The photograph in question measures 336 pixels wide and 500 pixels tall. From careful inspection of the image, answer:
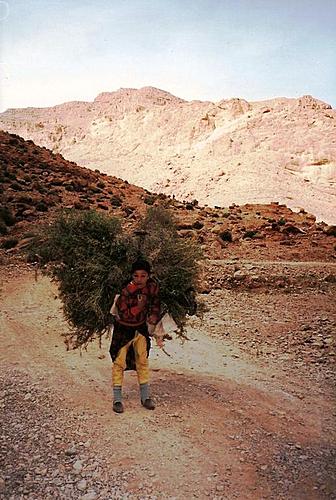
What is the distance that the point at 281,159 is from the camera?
3778cm

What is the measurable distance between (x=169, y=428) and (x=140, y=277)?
1333mm

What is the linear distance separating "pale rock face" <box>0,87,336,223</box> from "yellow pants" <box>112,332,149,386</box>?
2796 centimetres

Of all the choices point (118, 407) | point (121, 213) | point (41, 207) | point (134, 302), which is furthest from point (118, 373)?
point (121, 213)

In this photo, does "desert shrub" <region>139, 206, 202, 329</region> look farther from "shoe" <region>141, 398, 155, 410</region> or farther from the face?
"shoe" <region>141, 398, 155, 410</region>

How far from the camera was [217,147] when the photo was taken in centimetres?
4047

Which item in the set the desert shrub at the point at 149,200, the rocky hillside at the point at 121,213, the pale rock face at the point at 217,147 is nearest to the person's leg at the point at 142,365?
the rocky hillside at the point at 121,213

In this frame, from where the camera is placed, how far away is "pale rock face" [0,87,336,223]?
35.6 m

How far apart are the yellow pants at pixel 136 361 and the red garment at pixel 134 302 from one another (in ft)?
0.53

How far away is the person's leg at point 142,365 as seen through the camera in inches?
198

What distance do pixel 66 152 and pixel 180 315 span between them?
45300 mm

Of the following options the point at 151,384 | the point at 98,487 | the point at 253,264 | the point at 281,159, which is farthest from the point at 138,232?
the point at 281,159

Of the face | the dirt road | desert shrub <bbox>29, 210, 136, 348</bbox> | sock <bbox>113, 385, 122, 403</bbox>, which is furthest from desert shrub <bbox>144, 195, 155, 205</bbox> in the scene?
sock <bbox>113, 385, 122, 403</bbox>

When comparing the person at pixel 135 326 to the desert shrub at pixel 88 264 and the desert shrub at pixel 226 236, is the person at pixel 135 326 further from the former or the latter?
the desert shrub at pixel 226 236

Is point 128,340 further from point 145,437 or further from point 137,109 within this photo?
point 137,109
